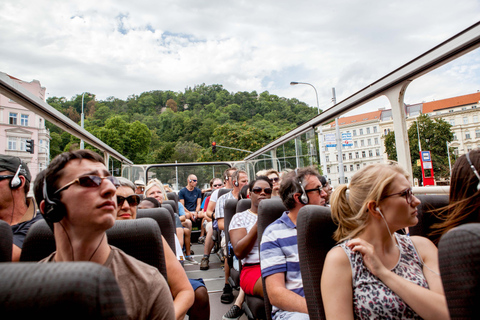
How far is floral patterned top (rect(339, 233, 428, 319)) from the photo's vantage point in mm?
1300

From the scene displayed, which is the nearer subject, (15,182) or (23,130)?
(15,182)

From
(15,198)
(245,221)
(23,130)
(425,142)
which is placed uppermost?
(23,130)

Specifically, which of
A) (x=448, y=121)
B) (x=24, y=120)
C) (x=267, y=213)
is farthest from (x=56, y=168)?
(x=448, y=121)

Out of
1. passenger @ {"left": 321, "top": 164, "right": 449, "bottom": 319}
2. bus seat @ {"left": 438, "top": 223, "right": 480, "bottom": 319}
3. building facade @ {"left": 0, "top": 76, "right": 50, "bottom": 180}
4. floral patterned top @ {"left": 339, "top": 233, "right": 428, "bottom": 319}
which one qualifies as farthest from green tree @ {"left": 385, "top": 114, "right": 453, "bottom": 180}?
building facade @ {"left": 0, "top": 76, "right": 50, "bottom": 180}

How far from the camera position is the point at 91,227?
117 cm

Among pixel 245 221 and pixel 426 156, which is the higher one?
pixel 426 156

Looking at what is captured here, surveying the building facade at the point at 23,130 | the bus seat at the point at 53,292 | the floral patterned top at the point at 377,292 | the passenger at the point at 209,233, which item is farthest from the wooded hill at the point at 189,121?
the bus seat at the point at 53,292

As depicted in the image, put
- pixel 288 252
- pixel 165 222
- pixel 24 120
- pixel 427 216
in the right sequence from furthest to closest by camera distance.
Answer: pixel 24 120, pixel 165 222, pixel 288 252, pixel 427 216

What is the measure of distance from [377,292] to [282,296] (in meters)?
0.70

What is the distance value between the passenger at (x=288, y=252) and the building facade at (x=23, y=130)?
175cm

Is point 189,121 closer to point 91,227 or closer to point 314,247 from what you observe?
point 314,247

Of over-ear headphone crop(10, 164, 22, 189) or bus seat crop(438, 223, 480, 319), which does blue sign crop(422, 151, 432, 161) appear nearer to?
bus seat crop(438, 223, 480, 319)

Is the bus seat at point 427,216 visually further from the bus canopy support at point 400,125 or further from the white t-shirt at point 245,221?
the white t-shirt at point 245,221

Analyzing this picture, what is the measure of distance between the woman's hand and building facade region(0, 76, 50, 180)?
2191 mm
